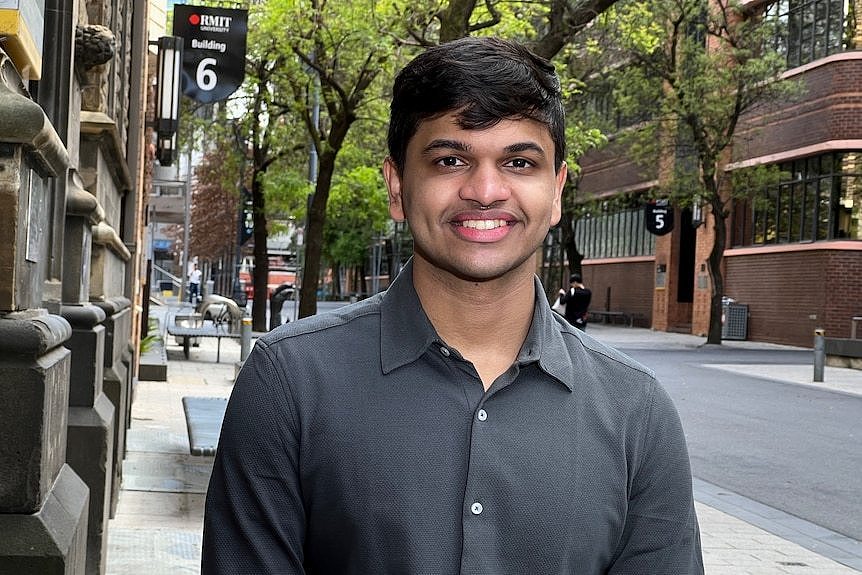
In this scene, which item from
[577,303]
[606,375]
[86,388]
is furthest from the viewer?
[577,303]

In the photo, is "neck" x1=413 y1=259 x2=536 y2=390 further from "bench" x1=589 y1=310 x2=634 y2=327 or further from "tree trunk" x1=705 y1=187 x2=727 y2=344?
"bench" x1=589 y1=310 x2=634 y2=327

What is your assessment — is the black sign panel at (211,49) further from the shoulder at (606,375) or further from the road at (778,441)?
the shoulder at (606,375)

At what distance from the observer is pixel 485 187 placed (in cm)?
229

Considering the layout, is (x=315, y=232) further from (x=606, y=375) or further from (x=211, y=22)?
(x=606, y=375)

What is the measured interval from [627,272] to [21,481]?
50.8m

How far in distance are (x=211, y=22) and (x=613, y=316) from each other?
3686 cm

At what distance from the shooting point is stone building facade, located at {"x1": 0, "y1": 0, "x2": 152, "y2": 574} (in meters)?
3.26

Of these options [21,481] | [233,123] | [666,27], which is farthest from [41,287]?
[666,27]

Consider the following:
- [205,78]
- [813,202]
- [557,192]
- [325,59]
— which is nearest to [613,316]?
[813,202]

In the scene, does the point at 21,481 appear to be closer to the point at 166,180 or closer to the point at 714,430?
the point at 714,430

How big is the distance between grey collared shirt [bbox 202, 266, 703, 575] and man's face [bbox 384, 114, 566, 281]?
0.46ft

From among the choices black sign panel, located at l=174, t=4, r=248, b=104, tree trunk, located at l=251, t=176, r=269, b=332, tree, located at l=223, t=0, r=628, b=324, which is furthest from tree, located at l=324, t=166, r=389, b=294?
black sign panel, located at l=174, t=4, r=248, b=104

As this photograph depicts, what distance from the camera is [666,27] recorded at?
37062 mm

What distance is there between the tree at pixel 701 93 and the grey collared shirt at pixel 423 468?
30364mm
